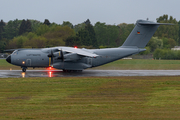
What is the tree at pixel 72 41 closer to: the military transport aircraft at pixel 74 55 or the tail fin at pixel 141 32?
the military transport aircraft at pixel 74 55

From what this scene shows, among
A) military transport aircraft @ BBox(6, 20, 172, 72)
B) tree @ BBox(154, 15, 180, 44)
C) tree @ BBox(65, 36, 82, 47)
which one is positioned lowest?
military transport aircraft @ BBox(6, 20, 172, 72)

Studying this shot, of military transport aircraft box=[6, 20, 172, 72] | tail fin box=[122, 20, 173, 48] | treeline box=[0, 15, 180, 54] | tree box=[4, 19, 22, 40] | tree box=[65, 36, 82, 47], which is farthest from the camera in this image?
tree box=[4, 19, 22, 40]

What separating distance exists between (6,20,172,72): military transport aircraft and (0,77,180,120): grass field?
31.1ft

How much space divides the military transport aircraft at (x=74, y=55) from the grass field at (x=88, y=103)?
373 inches

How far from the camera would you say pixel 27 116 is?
29.3 ft

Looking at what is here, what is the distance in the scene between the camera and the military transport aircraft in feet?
82.9

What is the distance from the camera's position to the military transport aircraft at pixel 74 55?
25266mm

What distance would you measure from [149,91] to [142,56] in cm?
5870

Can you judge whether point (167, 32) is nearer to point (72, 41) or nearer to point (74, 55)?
point (72, 41)

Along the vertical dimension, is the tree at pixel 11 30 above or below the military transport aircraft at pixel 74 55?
above

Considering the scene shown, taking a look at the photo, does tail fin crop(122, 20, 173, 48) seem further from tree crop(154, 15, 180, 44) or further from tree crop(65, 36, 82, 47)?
tree crop(154, 15, 180, 44)

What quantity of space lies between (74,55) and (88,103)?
14268 mm

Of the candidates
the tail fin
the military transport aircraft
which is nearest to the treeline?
the military transport aircraft

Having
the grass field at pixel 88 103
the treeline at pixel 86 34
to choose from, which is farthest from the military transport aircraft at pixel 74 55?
the treeline at pixel 86 34
